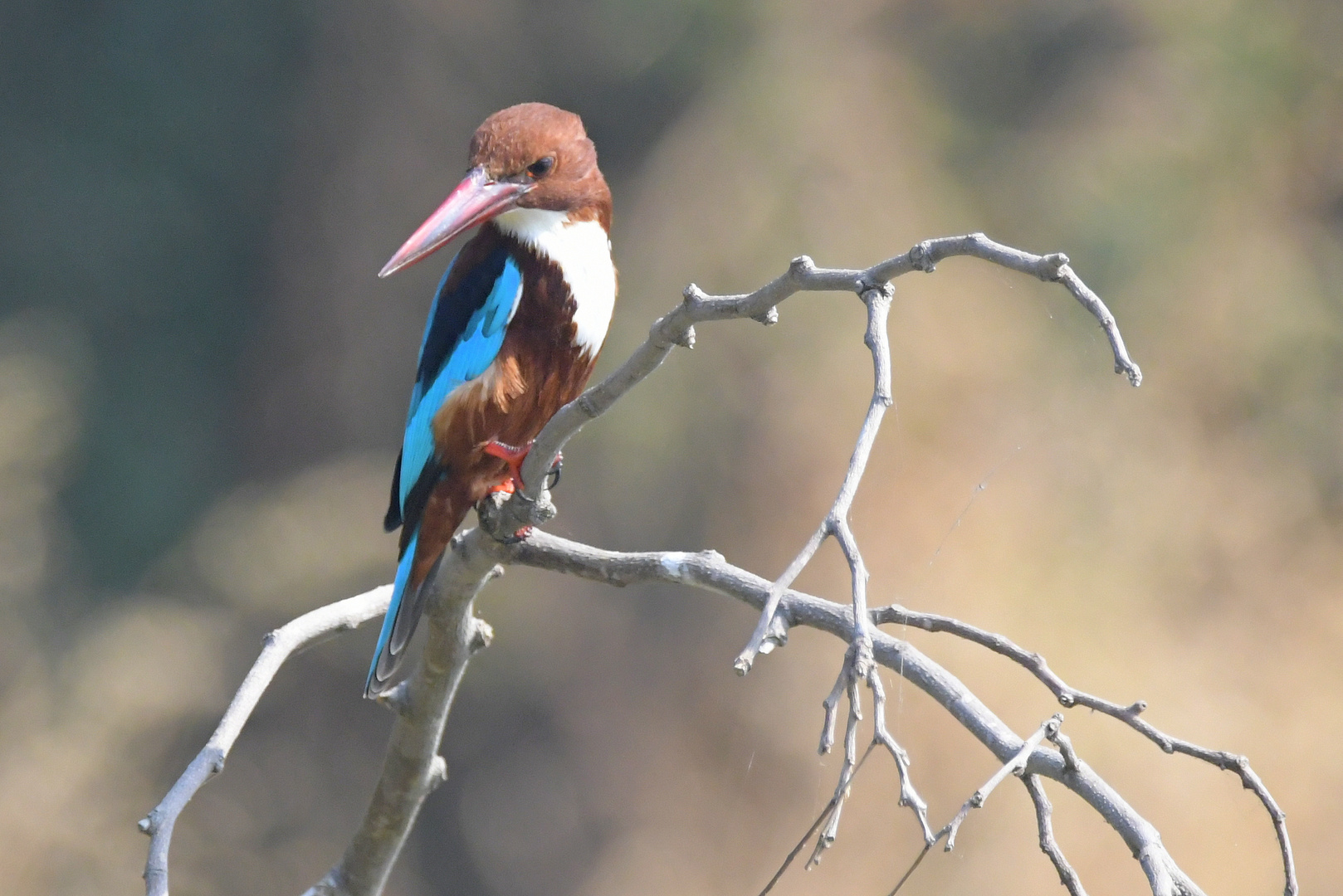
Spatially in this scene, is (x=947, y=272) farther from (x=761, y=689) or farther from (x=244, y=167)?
(x=244, y=167)

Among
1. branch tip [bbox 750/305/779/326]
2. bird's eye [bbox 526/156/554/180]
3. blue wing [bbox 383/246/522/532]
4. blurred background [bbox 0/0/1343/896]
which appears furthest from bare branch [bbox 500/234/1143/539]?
blurred background [bbox 0/0/1343/896]

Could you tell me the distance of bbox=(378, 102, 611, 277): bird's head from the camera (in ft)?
5.73

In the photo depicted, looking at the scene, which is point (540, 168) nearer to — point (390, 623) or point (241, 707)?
point (390, 623)

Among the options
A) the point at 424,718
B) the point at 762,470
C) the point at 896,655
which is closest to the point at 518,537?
the point at 424,718

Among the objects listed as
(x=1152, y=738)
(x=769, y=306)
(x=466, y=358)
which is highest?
(x=466, y=358)

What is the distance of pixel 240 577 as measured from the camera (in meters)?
4.61

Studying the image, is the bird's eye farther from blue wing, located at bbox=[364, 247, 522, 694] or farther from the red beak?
blue wing, located at bbox=[364, 247, 522, 694]

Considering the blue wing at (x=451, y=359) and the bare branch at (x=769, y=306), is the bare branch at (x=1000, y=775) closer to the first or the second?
the bare branch at (x=769, y=306)

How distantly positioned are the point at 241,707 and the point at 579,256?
0.83 m

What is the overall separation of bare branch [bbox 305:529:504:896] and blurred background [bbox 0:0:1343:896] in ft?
4.64

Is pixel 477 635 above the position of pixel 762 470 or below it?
below

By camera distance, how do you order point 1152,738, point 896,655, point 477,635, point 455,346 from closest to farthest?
point 1152,738 < point 896,655 < point 477,635 < point 455,346

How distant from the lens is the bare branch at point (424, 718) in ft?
5.28

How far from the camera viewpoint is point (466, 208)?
5.70 feet
